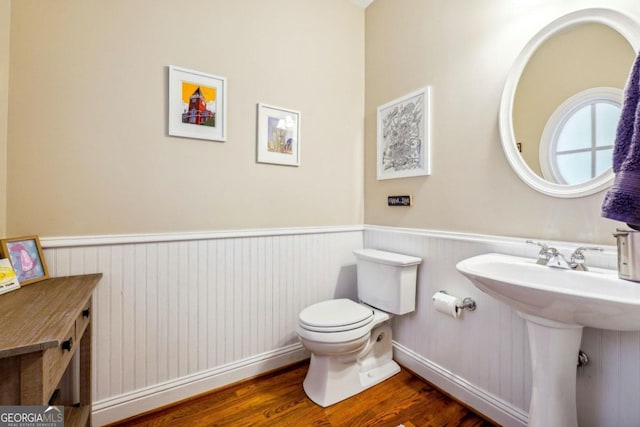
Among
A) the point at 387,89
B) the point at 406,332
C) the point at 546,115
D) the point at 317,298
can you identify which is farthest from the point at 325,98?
the point at 406,332

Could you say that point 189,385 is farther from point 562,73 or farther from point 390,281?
point 562,73

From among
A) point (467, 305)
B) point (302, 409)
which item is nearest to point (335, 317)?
point (302, 409)

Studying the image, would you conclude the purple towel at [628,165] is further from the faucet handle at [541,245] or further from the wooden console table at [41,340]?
the wooden console table at [41,340]

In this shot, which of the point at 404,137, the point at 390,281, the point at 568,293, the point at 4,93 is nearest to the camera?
the point at 568,293

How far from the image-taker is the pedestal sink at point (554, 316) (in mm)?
854

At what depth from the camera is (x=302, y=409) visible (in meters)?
1.46

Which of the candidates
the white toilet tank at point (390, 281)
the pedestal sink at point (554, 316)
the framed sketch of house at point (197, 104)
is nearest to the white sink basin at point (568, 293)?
the pedestal sink at point (554, 316)

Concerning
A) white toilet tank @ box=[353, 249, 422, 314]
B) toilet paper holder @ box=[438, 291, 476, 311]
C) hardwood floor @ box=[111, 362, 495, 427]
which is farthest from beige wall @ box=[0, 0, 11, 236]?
toilet paper holder @ box=[438, 291, 476, 311]

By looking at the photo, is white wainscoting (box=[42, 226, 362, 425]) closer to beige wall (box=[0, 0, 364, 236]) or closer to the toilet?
beige wall (box=[0, 0, 364, 236])

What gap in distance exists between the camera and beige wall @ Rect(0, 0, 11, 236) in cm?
113

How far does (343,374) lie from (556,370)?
0.99 m

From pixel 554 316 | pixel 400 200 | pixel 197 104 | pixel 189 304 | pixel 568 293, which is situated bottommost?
pixel 189 304

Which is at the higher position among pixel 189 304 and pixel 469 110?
pixel 469 110

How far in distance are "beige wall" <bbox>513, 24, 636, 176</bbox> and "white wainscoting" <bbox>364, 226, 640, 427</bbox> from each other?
53 cm
